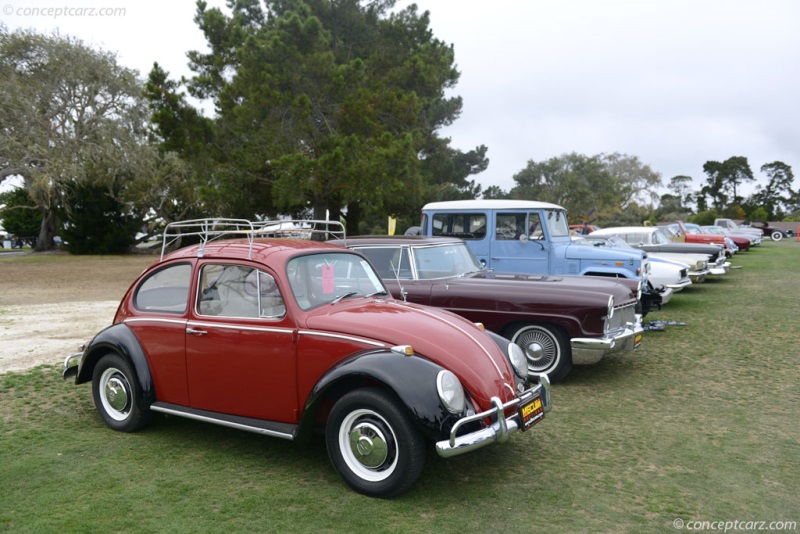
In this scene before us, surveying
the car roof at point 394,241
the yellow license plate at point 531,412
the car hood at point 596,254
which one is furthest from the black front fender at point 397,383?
the car hood at point 596,254

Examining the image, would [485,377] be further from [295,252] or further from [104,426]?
[104,426]

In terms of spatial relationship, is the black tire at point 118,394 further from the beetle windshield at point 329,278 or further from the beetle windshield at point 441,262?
the beetle windshield at point 441,262

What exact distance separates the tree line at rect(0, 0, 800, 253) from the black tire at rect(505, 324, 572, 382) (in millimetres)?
15480

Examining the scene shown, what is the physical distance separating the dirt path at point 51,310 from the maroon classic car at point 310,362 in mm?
3468

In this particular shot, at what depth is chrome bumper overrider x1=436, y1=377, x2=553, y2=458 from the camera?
12.3ft

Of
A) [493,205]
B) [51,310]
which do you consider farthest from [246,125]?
[493,205]

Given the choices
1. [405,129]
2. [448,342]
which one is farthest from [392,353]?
[405,129]

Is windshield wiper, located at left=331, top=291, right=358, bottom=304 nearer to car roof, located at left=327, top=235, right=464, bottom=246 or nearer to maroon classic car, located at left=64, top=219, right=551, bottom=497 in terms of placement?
maroon classic car, located at left=64, top=219, right=551, bottom=497

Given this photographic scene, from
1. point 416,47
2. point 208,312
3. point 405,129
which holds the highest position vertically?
point 416,47

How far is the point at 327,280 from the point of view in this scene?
4941 mm

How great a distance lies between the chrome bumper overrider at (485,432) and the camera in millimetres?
3762

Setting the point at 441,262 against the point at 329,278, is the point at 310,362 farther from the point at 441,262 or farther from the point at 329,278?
the point at 441,262

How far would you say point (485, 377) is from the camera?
4207 mm

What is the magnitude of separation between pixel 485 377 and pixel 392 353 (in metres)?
0.65
